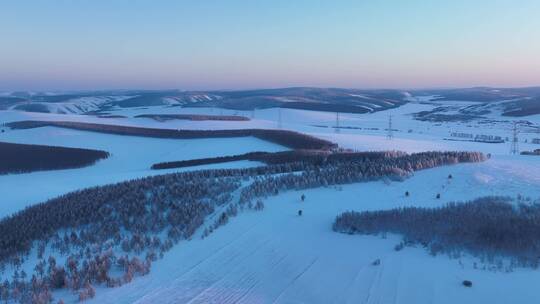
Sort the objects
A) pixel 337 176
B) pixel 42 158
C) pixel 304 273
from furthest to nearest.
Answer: pixel 42 158
pixel 337 176
pixel 304 273

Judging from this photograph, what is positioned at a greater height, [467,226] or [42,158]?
[467,226]

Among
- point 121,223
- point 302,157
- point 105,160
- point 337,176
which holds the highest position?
point 337,176

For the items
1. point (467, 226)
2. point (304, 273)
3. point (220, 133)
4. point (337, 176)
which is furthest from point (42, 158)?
point (467, 226)

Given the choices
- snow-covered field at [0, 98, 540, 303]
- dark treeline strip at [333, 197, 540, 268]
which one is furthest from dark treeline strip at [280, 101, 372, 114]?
dark treeline strip at [333, 197, 540, 268]

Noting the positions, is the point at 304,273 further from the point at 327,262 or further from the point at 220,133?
the point at 220,133

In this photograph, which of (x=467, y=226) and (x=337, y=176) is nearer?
(x=467, y=226)

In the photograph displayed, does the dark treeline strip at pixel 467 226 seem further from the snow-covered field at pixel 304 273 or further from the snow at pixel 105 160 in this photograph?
the snow at pixel 105 160

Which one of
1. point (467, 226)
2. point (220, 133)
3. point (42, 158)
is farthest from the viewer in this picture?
point (220, 133)

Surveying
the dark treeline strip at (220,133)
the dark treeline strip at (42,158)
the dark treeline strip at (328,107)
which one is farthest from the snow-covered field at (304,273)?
the dark treeline strip at (328,107)

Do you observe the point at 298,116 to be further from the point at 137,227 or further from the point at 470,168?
the point at 137,227
